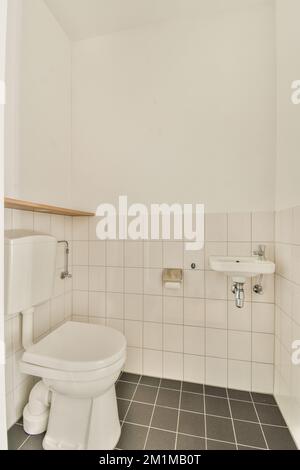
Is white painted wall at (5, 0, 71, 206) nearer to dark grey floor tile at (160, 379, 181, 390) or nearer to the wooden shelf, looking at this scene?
the wooden shelf

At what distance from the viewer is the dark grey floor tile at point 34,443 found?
104 centimetres

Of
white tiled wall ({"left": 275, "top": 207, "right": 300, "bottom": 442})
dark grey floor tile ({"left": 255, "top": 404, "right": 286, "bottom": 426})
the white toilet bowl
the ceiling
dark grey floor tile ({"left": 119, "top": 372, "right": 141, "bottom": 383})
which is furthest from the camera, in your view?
dark grey floor tile ({"left": 119, "top": 372, "right": 141, "bottom": 383})

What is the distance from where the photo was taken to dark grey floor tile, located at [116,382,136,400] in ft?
4.49

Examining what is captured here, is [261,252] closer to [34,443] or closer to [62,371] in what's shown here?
[62,371]

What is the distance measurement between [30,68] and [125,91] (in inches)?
23.6

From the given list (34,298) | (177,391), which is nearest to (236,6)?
(34,298)

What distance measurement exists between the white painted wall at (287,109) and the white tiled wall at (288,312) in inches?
4.8

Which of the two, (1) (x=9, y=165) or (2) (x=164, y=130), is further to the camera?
(2) (x=164, y=130)

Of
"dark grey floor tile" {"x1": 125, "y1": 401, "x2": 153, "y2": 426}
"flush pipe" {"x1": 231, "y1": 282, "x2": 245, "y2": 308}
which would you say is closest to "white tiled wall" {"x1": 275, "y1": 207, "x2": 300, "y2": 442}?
"flush pipe" {"x1": 231, "y1": 282, "x2": 245, "y2": 308}

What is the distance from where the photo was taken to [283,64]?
1285 mm

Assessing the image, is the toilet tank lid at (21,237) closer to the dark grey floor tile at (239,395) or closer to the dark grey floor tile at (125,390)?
the dark grey floor tile at (125,390)

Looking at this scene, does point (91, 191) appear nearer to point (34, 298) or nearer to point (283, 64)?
point (34, 298)

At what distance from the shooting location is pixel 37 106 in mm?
1377

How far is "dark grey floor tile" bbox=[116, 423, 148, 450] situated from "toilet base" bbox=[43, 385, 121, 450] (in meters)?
0.03
